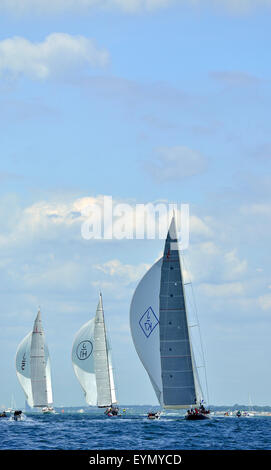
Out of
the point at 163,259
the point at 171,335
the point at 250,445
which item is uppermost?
the point at 163,259

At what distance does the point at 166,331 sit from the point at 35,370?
49.1 metres

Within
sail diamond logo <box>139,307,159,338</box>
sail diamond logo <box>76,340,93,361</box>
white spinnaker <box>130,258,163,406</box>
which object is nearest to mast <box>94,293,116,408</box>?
sail diamond logo <box>76,340,93,361</box>

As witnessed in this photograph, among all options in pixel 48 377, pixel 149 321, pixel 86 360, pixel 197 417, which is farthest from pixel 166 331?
pixel 48 377

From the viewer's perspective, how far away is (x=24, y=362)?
113m

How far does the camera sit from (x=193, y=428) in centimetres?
5884

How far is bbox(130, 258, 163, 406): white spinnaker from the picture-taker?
6438 centimetres

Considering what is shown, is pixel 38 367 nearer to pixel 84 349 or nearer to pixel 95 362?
pixel 84 349

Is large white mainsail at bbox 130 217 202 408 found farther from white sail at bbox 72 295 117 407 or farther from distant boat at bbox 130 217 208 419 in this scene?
white sail at bbox 72 295 117 407

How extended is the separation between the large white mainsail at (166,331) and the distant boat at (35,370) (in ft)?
142

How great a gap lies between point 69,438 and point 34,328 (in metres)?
56.3
